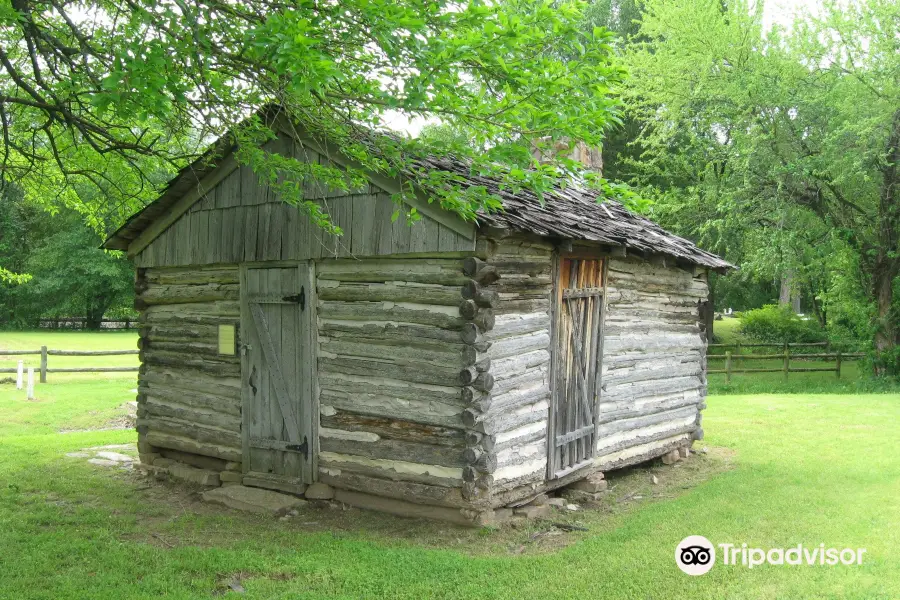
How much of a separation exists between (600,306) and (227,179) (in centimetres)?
482

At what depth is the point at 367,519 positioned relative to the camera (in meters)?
7.49

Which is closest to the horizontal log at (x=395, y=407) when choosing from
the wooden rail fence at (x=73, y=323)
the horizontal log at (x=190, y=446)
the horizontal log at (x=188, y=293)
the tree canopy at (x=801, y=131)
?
the horizontal log at (x=190, y=446)

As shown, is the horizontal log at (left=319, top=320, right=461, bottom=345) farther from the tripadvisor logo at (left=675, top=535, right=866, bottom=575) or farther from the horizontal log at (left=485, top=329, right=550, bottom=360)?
the tripadvisor logo at (left=675, top=535, right=866, bottom=575)

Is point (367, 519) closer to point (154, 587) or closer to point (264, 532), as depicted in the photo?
point (264, 532)

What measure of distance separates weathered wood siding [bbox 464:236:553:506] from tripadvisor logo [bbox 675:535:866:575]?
173 centimetres

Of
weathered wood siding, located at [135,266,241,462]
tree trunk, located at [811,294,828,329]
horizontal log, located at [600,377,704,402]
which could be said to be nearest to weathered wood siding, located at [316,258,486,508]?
weathered wood siding, located at [135,266,241,462]

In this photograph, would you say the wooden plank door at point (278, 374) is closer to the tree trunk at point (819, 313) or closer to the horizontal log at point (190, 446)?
the horizontal log at point (190, 446)

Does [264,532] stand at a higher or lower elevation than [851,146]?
lower

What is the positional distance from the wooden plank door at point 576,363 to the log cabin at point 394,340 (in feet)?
0.10

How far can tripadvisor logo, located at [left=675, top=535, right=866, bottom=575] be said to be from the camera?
6220 mm

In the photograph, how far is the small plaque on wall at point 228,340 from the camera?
8789 mm

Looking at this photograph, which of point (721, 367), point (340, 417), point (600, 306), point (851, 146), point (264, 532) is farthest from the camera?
point (721, 367)

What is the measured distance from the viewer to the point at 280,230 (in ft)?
27.1

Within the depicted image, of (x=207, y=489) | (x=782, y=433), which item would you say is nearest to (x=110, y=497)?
(x=207, y=489)
